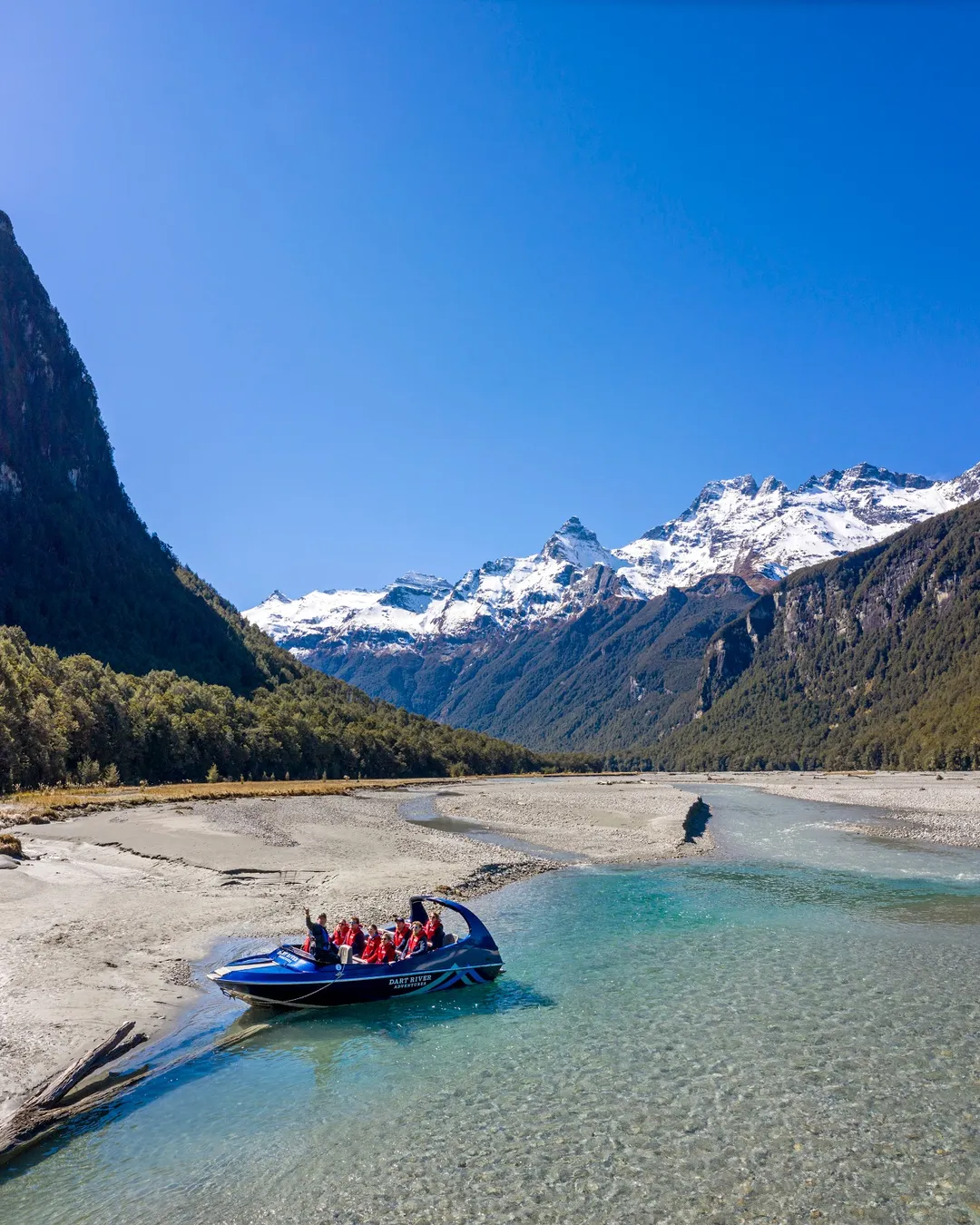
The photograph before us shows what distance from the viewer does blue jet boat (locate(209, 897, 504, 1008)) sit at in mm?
22031

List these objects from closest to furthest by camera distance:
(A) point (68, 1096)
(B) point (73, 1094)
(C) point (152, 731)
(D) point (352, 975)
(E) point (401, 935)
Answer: (A) point (68, 1096) → (B) point (73, 1094) → (D) point (352, 975) → (E) point (401, 935) → (C) point (152, 731)

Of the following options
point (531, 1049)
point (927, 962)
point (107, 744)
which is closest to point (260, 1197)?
point (531, 1049)

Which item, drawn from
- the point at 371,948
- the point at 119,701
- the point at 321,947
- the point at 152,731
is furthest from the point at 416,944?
the point at 152,731

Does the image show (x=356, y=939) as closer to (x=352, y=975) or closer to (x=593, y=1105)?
(x=352, y=975)

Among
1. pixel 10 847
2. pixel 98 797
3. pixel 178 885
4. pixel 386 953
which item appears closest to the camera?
pixel 386 953

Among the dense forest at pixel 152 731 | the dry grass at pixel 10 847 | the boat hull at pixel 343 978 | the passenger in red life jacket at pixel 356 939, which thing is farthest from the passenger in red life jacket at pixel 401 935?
the dense forest at pixel 152 731

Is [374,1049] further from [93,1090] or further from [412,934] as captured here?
[93,1090]

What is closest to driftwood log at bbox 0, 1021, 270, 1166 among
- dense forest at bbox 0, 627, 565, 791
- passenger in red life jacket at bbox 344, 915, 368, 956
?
passenger in red life jacket at bbox 344, 915, 368, 956

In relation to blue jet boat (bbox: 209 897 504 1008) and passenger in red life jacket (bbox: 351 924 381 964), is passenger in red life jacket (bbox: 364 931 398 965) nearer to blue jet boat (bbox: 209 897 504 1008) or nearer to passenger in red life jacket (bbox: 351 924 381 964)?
passenger in red life jacket (bbox: 351 924 381 964)

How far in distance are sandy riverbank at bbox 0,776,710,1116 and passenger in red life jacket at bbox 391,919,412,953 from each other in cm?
625

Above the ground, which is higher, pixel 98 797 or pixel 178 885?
pixel 178 885

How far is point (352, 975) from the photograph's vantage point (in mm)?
22984

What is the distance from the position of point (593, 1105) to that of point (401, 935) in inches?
397

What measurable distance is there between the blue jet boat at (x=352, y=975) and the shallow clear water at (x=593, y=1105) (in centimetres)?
60
